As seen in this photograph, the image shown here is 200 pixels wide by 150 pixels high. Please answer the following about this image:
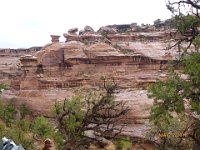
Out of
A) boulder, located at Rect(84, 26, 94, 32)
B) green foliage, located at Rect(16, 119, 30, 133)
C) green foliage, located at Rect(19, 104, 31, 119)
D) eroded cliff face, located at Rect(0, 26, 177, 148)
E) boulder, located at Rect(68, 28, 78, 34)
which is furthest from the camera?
boulder, located at Rect(84, 26, 94, 32)

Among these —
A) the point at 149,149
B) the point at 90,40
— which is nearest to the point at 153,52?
the point at 90,40

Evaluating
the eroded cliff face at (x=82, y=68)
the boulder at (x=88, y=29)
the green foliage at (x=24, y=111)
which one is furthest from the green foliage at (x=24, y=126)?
the boulder at (x=88, y=29)

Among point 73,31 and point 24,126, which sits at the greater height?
point 73,31

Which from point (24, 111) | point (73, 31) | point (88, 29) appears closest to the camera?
point (24, 111)

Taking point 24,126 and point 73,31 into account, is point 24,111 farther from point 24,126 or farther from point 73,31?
point 73,31

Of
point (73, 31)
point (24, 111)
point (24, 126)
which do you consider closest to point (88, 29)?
point (73, 31)

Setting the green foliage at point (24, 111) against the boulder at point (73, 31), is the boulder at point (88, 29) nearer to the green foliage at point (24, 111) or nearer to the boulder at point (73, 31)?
the boulder at point (73, 31)

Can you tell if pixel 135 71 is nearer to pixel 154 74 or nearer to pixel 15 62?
pixel 154 74

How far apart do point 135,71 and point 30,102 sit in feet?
41.6

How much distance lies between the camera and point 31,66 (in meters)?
53.0

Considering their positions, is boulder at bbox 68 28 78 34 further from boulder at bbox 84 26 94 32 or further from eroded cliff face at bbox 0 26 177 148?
eroded cliff face at bbox 0 26 177 148

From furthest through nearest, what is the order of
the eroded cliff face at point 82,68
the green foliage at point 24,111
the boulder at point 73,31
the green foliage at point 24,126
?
1. the boulder at point 73,31
2. the eroded cliff face at point 82,68
3. the green foliage at point 24,111
4. the green foliage at point 24,126

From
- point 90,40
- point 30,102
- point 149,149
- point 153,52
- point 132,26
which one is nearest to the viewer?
point 149,149

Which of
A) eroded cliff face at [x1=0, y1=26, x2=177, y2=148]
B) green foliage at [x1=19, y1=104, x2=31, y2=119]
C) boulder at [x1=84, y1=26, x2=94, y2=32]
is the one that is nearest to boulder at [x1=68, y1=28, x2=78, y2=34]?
boulder at [x1=84, y1=26, x2=94, y2=32]
